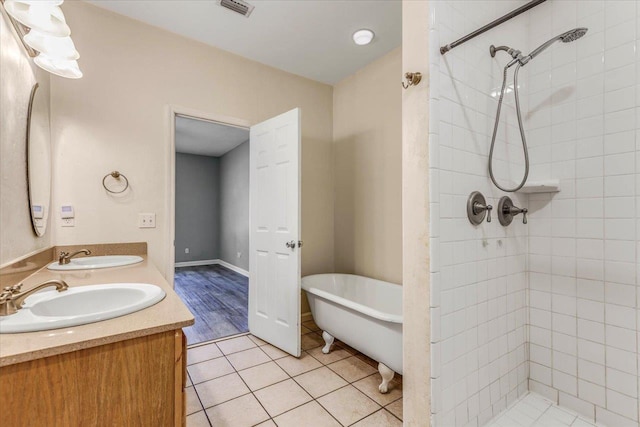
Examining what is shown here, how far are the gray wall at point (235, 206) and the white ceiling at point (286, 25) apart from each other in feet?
9.62

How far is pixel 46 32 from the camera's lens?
1.20 metres

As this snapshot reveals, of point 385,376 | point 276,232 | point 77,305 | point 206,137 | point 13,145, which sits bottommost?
point 385,376

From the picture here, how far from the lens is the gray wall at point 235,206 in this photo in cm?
550

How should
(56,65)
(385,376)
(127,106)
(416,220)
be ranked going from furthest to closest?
(127,106) → (385,376) → (56,65) → (416,220)

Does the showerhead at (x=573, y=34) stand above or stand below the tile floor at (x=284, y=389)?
above

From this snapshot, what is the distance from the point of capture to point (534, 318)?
1.70 meters

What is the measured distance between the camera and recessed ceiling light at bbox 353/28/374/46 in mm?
2428

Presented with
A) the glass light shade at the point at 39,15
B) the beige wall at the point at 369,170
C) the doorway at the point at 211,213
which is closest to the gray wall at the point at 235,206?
the doorway at the point at 211,213

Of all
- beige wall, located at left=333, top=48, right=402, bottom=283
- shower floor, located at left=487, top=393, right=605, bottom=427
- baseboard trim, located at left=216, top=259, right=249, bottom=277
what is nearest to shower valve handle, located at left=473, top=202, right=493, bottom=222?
shower floor, located at left=487, top=393, right=605, bottom=427

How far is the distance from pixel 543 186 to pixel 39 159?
2.77 metres

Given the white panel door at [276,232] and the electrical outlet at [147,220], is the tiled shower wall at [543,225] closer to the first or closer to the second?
the white panel door at [276,232]

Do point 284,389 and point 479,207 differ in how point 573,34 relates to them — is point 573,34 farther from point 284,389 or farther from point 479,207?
point 284,389

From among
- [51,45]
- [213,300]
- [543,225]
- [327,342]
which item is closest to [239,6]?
[51,45]

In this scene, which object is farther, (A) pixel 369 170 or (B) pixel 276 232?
(A) pixel 369 170
